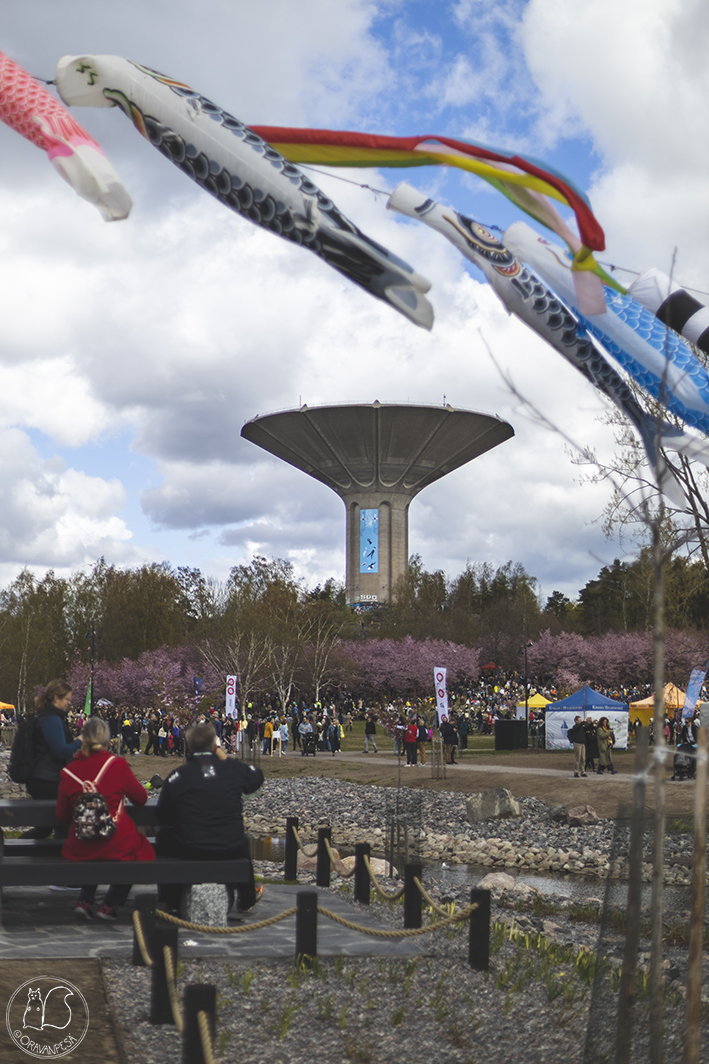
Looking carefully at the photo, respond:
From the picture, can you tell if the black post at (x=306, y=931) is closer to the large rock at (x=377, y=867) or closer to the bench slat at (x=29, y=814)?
the bench slat at (x=29, y=814)

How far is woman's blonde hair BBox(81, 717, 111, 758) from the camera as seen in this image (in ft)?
22.0

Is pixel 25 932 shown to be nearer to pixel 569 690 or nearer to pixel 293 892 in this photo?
pixel 293 892

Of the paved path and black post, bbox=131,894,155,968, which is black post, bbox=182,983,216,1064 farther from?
the paved path

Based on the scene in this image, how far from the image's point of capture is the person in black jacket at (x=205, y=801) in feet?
22.8

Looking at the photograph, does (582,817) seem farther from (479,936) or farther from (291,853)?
(479,936)

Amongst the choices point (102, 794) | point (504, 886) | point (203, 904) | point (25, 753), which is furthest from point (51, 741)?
point (504, 886)

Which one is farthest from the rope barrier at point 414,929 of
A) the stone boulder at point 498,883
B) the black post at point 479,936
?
the stone boulder at point 498,883

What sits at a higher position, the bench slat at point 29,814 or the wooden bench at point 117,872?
Answer: the bench slat at point 29,814

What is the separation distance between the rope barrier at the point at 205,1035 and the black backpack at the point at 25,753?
4157mm

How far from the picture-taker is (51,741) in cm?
783

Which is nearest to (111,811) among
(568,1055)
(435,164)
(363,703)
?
(568,1055)

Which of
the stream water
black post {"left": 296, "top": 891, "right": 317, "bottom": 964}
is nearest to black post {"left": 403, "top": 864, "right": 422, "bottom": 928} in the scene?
black post {"left": 296, "top": 891, "right": 317, "bottom": 964}

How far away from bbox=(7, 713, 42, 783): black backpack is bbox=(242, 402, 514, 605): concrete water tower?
6525 cm

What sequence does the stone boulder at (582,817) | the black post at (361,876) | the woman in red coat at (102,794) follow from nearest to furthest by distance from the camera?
the woman in red coat at (102,794) < the black post at (361,876) < the stone boulder at (582,817)
